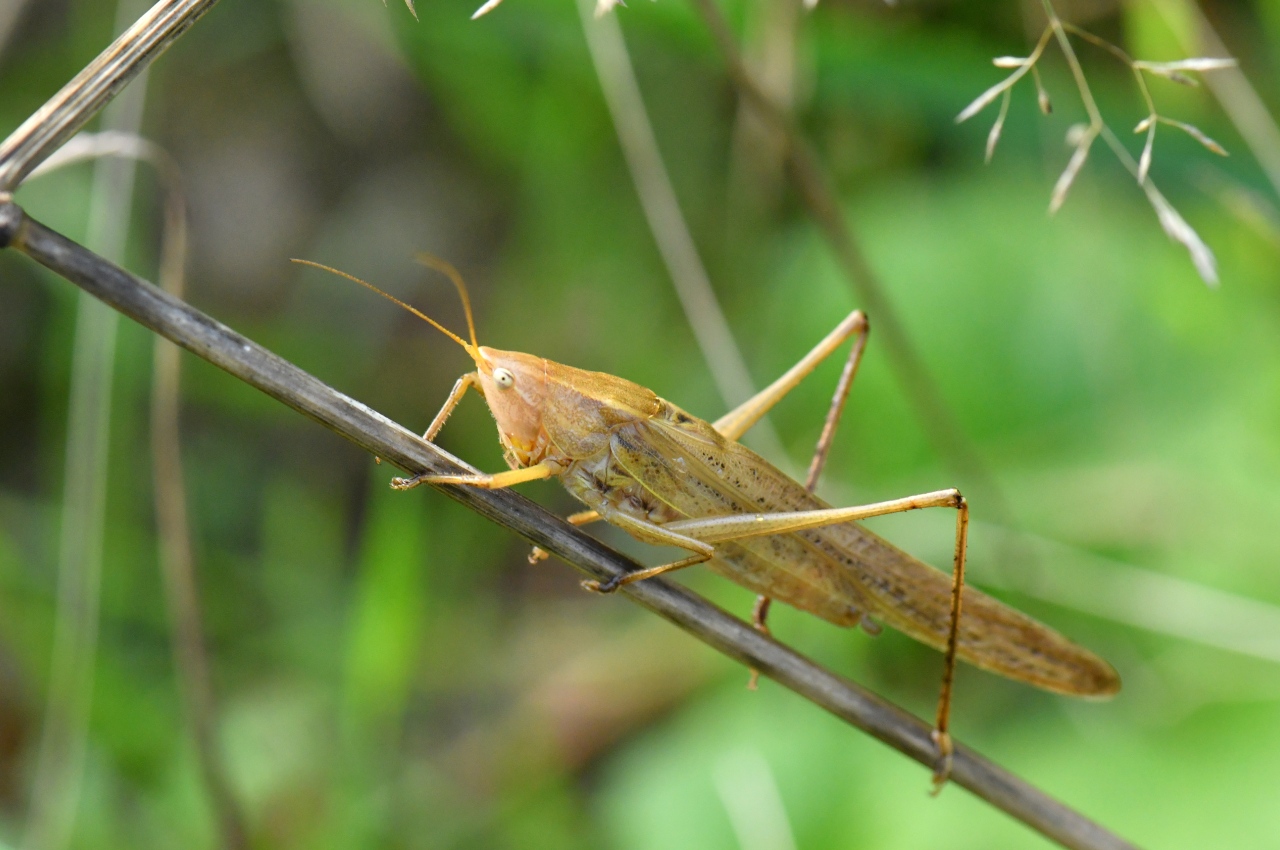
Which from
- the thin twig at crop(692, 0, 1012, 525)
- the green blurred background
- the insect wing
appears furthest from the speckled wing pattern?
the green blurred background

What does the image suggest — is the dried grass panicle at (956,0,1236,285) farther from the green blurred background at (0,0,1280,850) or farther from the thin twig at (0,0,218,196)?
the thin twig at (0,0,218,196)

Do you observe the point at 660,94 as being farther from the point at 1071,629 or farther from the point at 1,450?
the point at 1,450

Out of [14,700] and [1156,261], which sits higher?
[1156,261]

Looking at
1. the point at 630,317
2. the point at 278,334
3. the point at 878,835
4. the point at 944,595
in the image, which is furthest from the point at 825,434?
the point at 278,334

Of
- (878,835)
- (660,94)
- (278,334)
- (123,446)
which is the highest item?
(660,94)

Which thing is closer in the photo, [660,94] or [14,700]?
[14,700]

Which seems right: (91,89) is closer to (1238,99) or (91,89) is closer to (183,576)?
(183,576)
